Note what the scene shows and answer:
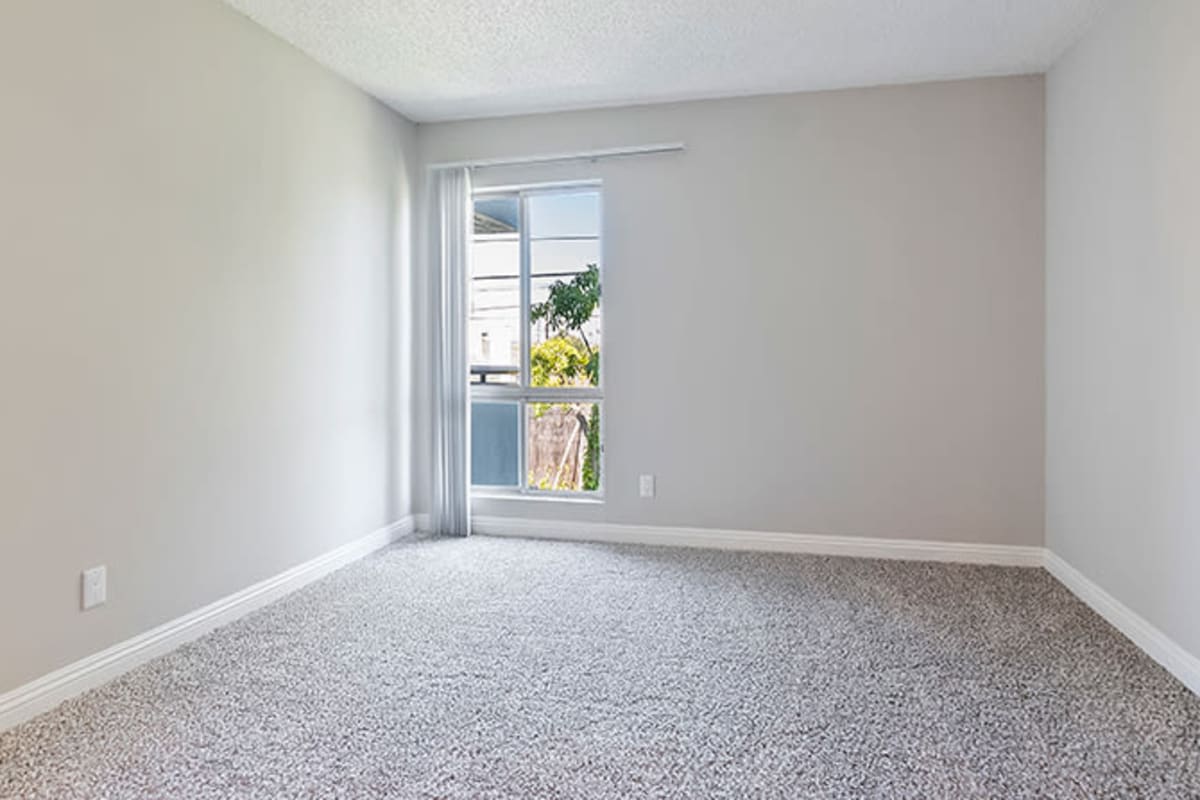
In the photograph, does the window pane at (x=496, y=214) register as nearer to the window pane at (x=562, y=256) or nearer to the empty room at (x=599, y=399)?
the empty room at (x=599, y=399)

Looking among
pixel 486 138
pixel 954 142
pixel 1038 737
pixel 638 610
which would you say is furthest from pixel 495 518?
pixel 954 142

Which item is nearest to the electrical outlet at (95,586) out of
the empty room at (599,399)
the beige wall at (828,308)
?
the empty room at (599,399)

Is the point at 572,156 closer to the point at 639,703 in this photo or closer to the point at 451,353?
the point at 451,353

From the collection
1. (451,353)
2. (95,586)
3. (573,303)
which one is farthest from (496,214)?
(95,586)

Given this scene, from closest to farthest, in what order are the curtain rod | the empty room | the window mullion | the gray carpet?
the gray carpet → the empty room → the curtain rod → the window mullion

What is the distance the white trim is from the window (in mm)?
2333

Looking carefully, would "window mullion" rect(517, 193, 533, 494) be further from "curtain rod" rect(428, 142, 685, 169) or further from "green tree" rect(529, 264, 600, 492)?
"curtain rod" rect(428, 142, 685, 169)

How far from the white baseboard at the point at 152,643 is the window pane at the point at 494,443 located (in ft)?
2.97

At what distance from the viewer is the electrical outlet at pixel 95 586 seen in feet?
7.31

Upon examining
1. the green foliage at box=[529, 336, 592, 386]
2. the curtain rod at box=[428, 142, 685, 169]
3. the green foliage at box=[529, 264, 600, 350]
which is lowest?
the green foliage at box=[529, 336, 592, 386]

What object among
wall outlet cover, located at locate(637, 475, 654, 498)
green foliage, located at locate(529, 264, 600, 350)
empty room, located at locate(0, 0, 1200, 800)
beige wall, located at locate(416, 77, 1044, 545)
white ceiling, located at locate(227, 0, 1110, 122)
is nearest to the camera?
empty room, located at locate(0, 0, 1200, 800)

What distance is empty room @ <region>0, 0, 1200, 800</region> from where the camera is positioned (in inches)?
78.1

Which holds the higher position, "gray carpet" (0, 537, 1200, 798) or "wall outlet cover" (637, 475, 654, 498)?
"wall outlet cover" (637, 475, 654, 498)

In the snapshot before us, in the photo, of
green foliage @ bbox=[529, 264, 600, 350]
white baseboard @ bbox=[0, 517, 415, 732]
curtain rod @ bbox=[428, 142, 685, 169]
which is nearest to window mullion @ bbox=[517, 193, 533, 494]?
green foliage @ bbox=[529, 264, 600, 350]
